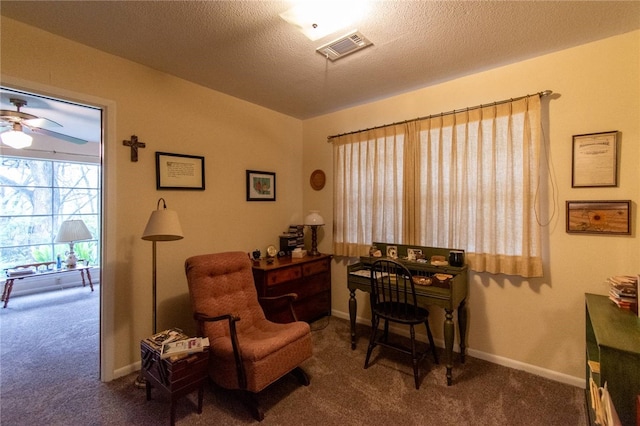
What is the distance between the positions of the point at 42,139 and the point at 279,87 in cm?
479

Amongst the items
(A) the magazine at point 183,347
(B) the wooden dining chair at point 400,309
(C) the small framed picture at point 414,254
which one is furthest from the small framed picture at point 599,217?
(A) the magazine at point 183,347

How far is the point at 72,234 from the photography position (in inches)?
199

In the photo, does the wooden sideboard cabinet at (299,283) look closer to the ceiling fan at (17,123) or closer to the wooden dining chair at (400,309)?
the wooden dining chair at (400,309)

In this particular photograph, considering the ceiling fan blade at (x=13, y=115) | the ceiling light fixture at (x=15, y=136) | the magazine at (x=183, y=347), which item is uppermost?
the ceiling fan blade at (x=13, y=115)

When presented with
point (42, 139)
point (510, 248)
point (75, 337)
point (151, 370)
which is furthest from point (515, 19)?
point (42, 139)

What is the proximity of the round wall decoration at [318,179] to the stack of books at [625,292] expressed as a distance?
9.23 feet

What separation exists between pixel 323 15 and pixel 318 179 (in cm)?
216

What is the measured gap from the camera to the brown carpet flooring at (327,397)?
1873mm

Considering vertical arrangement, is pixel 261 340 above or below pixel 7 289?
above

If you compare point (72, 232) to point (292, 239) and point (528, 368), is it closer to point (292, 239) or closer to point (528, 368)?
point (292, 239)

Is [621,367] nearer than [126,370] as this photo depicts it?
Yes

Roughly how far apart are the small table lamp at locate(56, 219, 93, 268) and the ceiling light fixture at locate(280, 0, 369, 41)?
5.50 meters

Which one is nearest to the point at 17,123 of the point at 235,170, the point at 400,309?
the point at 235,170

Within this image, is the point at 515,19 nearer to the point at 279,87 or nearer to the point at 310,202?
the point at 279,87
